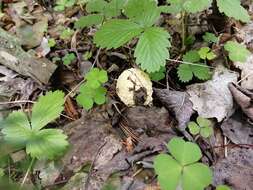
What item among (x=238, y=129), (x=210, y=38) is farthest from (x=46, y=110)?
(x=210, y=38)

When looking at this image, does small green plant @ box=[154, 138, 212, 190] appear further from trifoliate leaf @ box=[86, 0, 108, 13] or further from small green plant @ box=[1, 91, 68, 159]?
trifoliate leaf @ box=[86, 0, 108, 13]

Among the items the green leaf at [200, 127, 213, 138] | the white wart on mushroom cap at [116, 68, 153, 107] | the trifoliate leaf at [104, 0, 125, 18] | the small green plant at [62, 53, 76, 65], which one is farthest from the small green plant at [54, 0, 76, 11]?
the green leaf at [200, 127, 213, 138]

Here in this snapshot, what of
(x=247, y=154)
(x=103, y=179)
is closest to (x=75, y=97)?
(x=103, y=179)

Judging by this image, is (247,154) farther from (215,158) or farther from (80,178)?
(80,178)

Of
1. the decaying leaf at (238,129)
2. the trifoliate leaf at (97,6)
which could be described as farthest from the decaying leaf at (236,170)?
the trifoliate leaf at (97,6)

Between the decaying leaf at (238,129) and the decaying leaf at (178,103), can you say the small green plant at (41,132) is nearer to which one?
the decaying leaf at (178,103)
